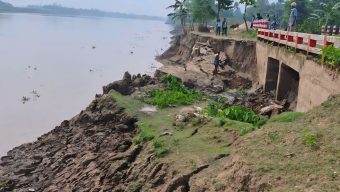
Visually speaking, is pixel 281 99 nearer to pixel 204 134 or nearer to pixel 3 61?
pixel 204 134

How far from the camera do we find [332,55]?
55.3 feet

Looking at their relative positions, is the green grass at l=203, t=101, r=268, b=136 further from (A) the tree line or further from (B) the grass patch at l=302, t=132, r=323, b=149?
(A) the tree line

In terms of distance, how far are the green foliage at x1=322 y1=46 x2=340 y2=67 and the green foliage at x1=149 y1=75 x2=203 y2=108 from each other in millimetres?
9258

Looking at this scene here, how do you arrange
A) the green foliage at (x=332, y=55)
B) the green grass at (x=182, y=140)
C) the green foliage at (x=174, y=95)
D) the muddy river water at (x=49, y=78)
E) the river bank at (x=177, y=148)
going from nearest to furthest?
the river bank at (x=177, y=148), the green grass at (x=182, y=140), the green foliage at (x=332, y=55), the green foliage at (x=174, y=95), the muddy river water at (x=49, y=78)

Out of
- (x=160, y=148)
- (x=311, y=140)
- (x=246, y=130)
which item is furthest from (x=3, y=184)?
(x=311, y=140)

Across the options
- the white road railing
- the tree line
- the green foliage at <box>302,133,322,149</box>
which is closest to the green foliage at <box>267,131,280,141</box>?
the green foliage at <box>302,133,322,149</box>

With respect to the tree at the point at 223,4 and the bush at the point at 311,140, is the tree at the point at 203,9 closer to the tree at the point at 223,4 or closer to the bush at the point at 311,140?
the tree at the point at 223,4

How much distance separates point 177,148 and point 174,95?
30.9 ft

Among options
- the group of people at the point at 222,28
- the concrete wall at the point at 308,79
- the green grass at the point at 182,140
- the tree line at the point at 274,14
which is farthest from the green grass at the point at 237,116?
the group of people at the point at 222,28

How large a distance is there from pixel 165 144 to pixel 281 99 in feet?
35.6

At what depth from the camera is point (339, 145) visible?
11.2m

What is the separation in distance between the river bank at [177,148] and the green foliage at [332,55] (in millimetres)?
2176

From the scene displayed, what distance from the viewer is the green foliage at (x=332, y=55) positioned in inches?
648

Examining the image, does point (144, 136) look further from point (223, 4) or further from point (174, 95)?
point (223, 4)
